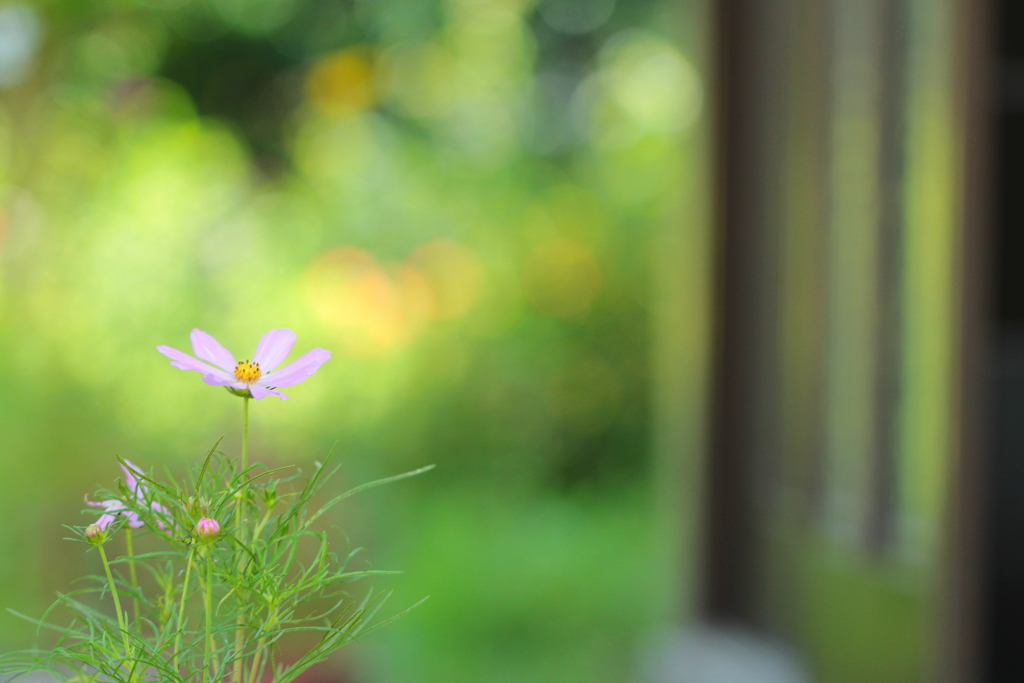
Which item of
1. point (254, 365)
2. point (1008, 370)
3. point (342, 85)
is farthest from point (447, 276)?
point (254, 365)

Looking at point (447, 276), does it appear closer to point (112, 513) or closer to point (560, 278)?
point (560, 278)

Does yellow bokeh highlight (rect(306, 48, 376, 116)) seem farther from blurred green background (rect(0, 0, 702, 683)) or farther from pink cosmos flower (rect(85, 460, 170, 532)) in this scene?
pink cosmos flower (rect(85, 460, 170, 532))

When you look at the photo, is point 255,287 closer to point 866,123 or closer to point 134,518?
point 866,123

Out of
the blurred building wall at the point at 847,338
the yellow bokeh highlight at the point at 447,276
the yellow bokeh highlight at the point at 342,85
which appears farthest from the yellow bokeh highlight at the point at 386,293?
the blurred building wall at the point at 847,338

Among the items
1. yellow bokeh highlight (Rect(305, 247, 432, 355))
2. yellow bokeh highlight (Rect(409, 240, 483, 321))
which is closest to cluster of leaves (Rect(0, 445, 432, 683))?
yellow bokeh highlight (Rect(305, 247, 432, 355))

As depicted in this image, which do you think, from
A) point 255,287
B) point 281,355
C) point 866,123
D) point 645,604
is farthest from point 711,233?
point 281,355
